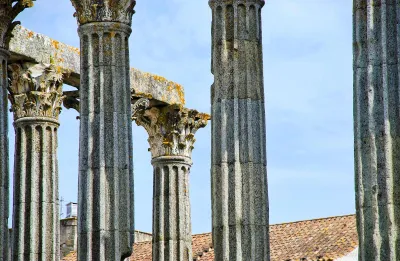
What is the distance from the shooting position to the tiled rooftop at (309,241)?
227 feet

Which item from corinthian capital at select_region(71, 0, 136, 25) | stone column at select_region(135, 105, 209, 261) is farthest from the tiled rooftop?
corinthian capital at select_region(71, 0, 136, 25)

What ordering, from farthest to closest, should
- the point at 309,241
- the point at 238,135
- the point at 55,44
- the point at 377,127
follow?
the point at 309,241 → the point at 55,44 → the point at 238,135 → the point at 377,127

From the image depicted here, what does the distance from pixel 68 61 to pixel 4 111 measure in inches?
385

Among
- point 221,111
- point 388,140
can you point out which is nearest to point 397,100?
point 388,140

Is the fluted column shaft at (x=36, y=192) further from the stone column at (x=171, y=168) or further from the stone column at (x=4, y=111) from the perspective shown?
the stone column at (x=4, y=111)

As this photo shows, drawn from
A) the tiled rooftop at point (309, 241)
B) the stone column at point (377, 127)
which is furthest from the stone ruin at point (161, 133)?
the tiled rooftop at point (309, 241)

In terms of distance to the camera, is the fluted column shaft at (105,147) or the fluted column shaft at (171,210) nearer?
the fluted column shaft at (105,147)

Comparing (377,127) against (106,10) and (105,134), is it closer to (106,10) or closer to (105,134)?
(105,134)

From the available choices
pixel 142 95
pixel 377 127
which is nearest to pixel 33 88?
pixel 142 95

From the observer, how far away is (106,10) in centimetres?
4388

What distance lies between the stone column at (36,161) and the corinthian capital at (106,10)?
7.71m

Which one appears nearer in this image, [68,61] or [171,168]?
[68,61]

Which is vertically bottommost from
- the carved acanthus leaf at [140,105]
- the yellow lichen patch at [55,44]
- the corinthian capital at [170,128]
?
the corinthian capital at [170,128]

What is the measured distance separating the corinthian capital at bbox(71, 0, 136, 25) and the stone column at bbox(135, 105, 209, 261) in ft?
40.2
